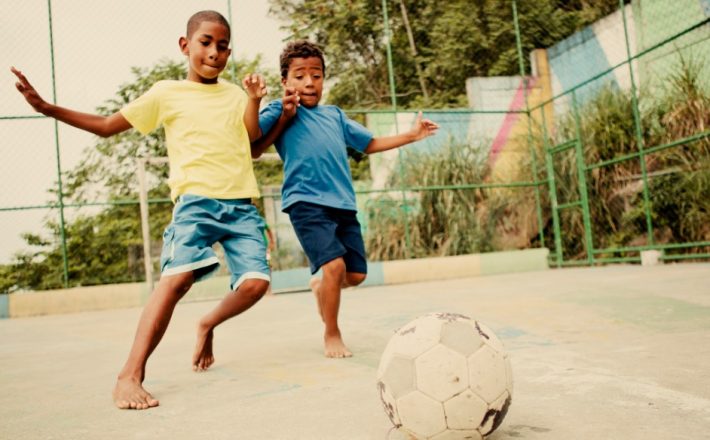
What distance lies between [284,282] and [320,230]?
16.5 feet

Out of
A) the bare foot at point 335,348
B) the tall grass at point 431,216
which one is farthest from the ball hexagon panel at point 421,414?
the tall grass at point 431,216

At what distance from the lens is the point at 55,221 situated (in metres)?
7.07

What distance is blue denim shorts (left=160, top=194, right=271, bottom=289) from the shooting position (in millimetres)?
2303

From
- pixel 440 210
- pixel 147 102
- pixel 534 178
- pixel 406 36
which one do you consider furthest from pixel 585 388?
pixel 406 36

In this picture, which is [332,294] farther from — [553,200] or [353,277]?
[553,200]

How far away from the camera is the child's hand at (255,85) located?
2420 mm

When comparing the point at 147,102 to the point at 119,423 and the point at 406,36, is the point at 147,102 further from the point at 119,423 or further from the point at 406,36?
the point at 406,36

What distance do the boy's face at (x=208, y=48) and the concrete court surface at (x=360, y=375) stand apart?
1269mm

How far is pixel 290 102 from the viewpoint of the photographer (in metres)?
2.81

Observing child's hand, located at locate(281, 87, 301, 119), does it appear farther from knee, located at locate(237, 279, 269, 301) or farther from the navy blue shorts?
knee, located at locate(237, 279, 269, 301)

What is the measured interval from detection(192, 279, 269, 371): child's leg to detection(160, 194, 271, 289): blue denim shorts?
0.11 ft

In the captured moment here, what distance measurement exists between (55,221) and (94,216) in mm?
435

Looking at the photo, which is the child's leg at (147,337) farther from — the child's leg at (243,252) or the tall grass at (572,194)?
the tall grass at (572,194)

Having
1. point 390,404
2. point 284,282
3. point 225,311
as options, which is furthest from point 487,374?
point 284,282
